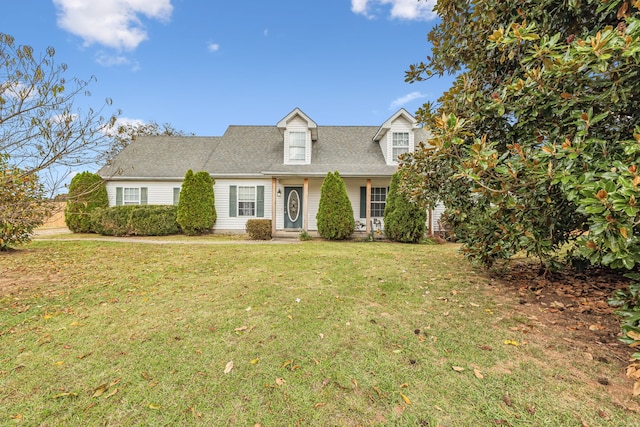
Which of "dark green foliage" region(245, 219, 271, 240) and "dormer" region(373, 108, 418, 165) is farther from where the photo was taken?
"dormer" region(373, 108, 418, 165)

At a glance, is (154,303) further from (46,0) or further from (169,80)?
(169,80)

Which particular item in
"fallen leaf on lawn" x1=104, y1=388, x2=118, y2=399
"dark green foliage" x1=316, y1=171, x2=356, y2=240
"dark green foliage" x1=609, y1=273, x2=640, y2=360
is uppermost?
"dark green foliage" x1=316, y1=171, x2=356, y2=240

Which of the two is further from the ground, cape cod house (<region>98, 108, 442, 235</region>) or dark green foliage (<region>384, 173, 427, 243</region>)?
cape cod house (<region>98, 108, 442, 235</region>)

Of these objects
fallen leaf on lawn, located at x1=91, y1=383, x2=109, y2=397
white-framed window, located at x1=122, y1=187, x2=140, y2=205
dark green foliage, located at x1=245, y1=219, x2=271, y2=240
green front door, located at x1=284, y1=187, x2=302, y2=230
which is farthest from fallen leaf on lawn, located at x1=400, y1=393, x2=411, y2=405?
white-framed window, located at x1=122, y1=187, x2=140, y2=205

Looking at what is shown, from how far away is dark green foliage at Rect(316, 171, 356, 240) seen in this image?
11.7m

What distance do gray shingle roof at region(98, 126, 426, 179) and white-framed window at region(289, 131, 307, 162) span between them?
1.97ft

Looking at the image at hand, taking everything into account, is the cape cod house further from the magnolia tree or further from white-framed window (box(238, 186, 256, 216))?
the magnolia tree

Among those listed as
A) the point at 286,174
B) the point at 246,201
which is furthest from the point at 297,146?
the point at 246,201

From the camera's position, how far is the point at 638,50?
2.31 metres

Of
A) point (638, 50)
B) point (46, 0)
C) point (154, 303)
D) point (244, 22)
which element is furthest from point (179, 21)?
point (638, 50)

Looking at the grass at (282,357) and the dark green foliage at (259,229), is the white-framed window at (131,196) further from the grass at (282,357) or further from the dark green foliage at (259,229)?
the grass at (282,357)

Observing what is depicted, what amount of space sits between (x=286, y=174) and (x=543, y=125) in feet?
34.0

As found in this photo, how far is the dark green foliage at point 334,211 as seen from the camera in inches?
462

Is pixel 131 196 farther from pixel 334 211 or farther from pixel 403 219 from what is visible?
pixel 403 219
